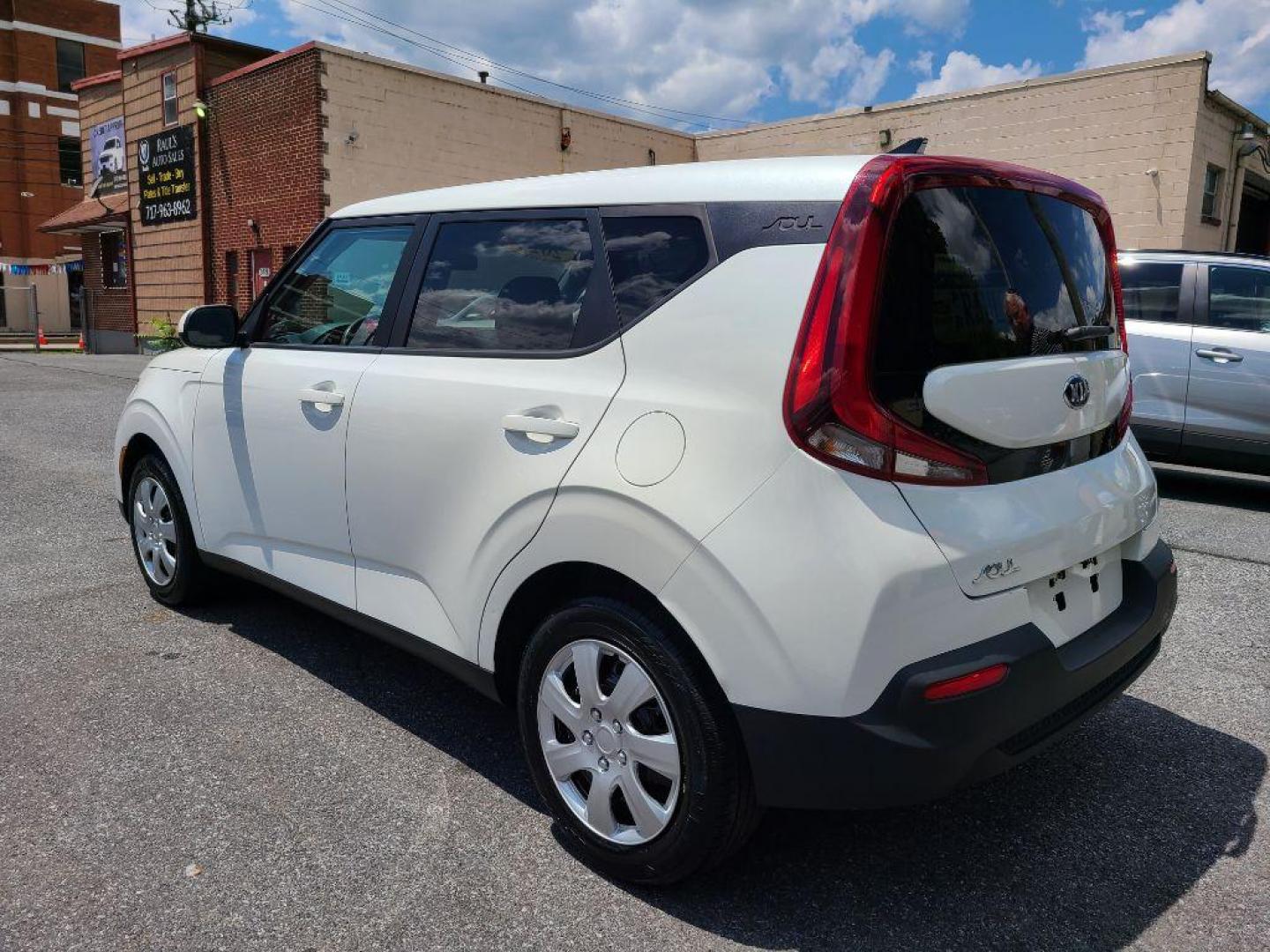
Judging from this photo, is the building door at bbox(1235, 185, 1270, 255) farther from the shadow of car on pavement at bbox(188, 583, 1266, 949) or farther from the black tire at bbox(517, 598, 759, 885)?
the black tire at bbox(517, 598, 759, 885)

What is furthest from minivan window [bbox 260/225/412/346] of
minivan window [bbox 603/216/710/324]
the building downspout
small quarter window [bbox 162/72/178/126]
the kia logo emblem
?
small quarter window [bbox 162/72/178/126]

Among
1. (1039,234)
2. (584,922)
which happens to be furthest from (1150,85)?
(584,922)

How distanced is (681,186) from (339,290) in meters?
1.64

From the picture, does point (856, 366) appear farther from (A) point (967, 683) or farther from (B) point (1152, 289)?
(B) point (1152, 289)

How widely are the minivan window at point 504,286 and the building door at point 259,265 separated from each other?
59.7 feet

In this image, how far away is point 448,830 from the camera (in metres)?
2.75

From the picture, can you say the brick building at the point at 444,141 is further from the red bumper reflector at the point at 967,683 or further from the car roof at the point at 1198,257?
the red bumper reflector at the point at 967,683

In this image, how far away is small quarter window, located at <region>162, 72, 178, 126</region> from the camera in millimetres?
22016

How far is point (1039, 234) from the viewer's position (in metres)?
2.54

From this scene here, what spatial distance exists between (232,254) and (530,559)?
69.3ft

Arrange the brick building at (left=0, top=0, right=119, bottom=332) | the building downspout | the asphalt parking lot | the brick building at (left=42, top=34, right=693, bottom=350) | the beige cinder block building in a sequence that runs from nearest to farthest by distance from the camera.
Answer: the asphalt parking lot < the beige cinder block building < the brick building at (left=42, top=34, right=693, bottom=350) < the building downspout < the brick building at (left=0, top=0, right=119, bottom=332)

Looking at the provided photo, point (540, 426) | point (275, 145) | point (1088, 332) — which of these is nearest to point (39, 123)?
point (275, 145)

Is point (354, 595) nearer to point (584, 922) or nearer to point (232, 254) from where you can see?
point (584, 922)

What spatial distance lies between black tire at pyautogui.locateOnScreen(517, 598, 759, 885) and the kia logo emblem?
1.15m
